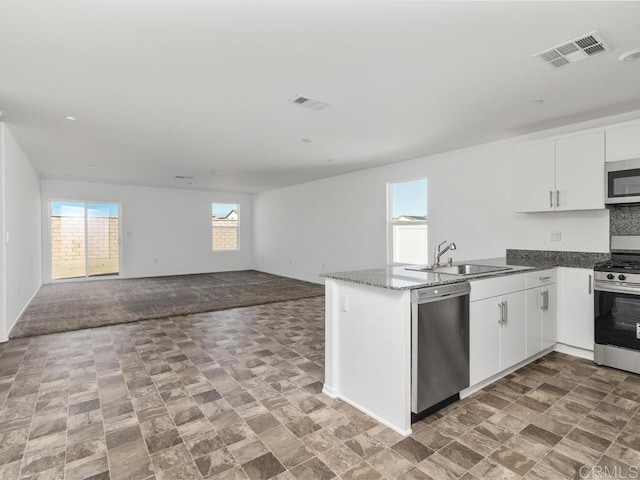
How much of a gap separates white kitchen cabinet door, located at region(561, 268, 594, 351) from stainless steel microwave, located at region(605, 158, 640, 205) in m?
0.71

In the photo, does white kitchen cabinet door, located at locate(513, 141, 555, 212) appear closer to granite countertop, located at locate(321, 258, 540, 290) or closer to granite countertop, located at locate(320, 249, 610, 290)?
granite countertop, located at locate(320, 249, 610, 290)

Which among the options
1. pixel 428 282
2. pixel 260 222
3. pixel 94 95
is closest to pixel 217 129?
pixel 94 95

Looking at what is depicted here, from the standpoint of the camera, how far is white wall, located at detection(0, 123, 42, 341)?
3938 millimetres

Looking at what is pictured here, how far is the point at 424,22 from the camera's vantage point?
2012 mm

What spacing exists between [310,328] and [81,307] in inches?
154

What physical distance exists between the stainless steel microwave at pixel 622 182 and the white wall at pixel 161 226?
9094 millimetres

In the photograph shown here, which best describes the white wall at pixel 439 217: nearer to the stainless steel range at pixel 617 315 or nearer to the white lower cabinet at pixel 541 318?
the stainless steel range at pixel 617 315

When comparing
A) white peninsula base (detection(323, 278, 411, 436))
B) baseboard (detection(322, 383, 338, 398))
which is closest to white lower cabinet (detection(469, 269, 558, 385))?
white peninsula base (detection(323, 278, 411, 436))

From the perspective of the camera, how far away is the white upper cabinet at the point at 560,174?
333cm

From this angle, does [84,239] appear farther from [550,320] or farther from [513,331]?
[550,320]

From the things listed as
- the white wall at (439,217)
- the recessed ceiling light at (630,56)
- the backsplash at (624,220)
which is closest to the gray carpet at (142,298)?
the white wall at (439,217)

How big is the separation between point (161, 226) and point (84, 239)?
1759 mm

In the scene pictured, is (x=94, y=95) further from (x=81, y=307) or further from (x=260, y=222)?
(x=260, y=222)

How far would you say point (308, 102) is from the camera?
10.7 feet
